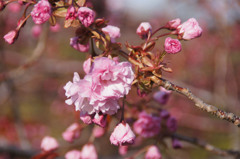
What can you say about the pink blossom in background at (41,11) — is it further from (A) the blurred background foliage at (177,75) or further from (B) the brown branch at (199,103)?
(A) the blurred background foliage at (177,75)

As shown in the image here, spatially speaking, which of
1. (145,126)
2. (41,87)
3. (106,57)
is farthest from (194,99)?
(41,87)

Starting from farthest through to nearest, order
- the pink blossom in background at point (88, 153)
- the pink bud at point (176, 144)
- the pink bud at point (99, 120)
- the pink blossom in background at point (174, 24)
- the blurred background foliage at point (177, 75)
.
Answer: the blurred background foliage at point (177, 75), the pink bud at point (176, 144), the pink blossom in background at point (88, 153), the pink blossom in background at point (174, 24), the pink bud at point (99, 120)

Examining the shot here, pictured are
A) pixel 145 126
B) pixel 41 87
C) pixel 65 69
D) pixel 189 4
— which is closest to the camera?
pixel 145 126

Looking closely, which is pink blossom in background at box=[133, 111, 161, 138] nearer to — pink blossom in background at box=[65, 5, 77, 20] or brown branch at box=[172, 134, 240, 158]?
brown branch at box=[172, 134, 240, 158]

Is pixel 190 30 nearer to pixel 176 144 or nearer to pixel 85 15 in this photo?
pixel 85 15

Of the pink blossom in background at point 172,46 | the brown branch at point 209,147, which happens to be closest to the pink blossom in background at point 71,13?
the pink blossom in background at point 172,46

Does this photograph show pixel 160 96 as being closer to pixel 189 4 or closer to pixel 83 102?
pixel 83 102
